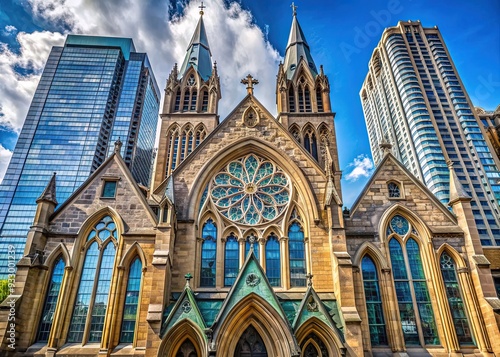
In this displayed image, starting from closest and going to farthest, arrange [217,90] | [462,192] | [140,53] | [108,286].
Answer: [108,286]
[462,192]
[217,90]
[140,53]

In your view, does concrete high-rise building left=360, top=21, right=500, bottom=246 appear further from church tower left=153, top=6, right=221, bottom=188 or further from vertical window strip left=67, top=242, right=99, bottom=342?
vertical window strip left=67, top=242, right=99, bottom=342

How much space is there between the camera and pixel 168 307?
16594mm

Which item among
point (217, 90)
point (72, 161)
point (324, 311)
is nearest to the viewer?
point (324, 311)

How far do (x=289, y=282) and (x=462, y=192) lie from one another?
10415 millimetres

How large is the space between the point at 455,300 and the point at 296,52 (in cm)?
2761

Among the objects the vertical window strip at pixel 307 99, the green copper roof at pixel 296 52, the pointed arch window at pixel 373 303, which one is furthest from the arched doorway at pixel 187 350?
the green copper roof at pixel 296 52

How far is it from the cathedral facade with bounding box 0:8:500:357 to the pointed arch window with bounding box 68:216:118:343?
0.06m

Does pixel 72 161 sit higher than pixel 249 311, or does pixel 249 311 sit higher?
pixel 72 161

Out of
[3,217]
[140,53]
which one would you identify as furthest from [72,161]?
[140,53]

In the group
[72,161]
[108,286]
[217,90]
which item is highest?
[72,161]

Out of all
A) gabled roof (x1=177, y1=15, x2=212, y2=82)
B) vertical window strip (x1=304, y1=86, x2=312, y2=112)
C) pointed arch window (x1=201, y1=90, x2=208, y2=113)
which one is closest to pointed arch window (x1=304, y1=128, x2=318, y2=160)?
vertical window strip (x1=304, y1=86, x2=312, y2=112)

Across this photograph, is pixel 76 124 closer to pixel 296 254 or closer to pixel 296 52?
pixel 296 52

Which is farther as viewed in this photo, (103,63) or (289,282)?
(103,63)

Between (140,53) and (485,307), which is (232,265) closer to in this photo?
(485,307)
